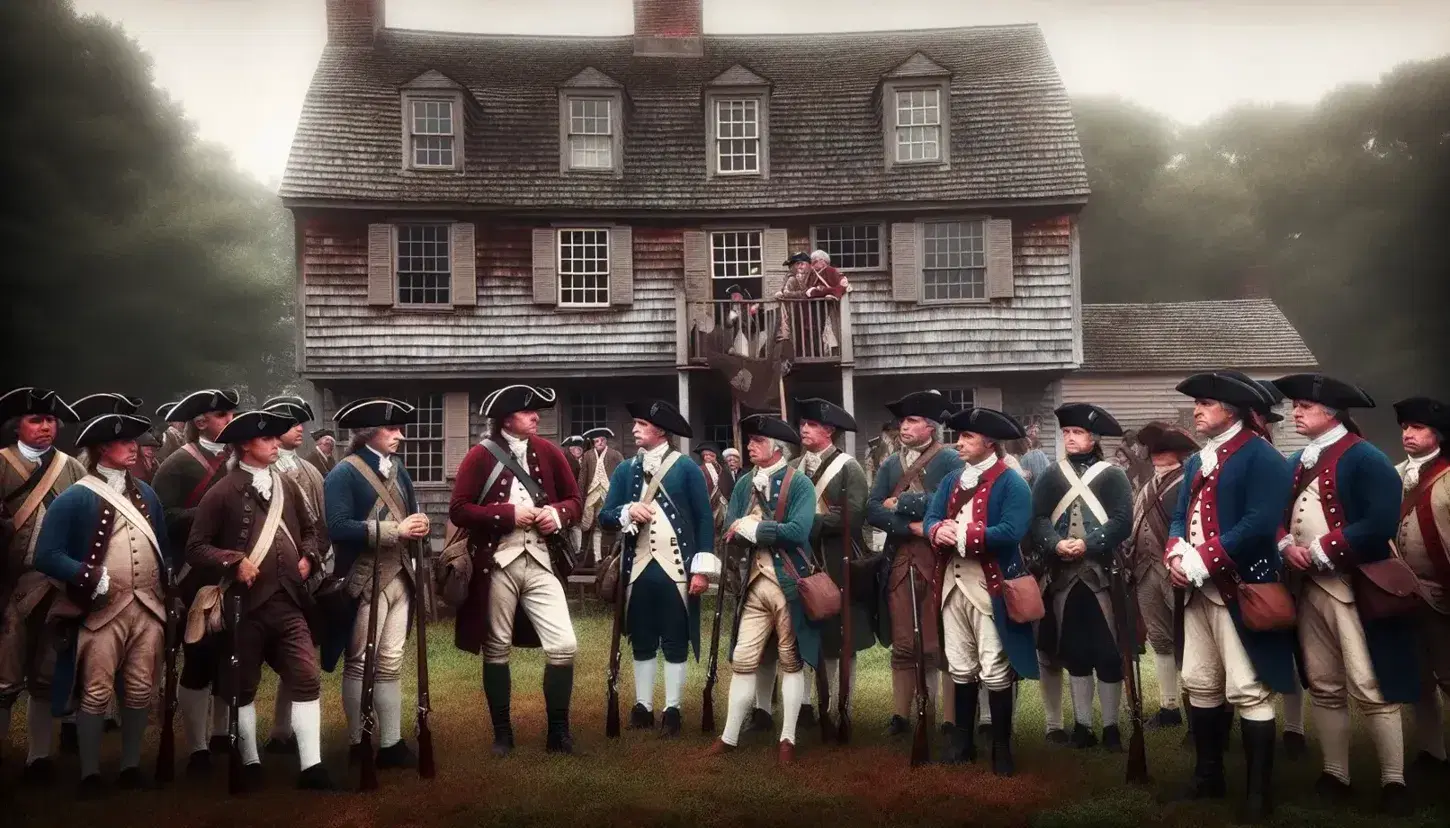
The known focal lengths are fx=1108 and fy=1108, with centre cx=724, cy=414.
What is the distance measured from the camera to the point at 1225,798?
6203 millimetres

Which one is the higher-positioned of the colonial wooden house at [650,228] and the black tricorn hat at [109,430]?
the colonial wooden house at [650,228]

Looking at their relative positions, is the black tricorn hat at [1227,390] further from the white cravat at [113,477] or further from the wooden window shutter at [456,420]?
the wooden window shutter at [456,420]

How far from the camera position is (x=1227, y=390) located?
20.1 feet

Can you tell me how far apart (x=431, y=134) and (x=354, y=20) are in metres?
3.01

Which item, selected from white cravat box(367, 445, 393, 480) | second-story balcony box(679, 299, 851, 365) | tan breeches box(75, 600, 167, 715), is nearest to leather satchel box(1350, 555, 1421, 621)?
white cravat box(367, 445, 393, 480)

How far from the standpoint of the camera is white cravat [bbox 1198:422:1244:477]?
6.24 m

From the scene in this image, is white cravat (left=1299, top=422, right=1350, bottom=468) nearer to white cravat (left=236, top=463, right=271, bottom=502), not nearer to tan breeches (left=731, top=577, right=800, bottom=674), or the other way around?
tan breeches (left=731, top=577, right=800, bottom=674)

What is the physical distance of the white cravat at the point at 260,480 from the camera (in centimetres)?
671

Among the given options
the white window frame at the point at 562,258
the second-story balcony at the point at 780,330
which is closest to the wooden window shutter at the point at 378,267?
the white window frame at the point at 562,258

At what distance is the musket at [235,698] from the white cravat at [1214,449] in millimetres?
5651

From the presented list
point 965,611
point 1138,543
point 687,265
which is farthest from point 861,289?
point 965,611

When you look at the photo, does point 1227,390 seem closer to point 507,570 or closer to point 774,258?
point 507,570

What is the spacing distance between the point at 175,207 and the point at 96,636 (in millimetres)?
5070

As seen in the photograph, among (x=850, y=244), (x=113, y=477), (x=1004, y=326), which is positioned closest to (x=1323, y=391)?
(x=113, y=477)
